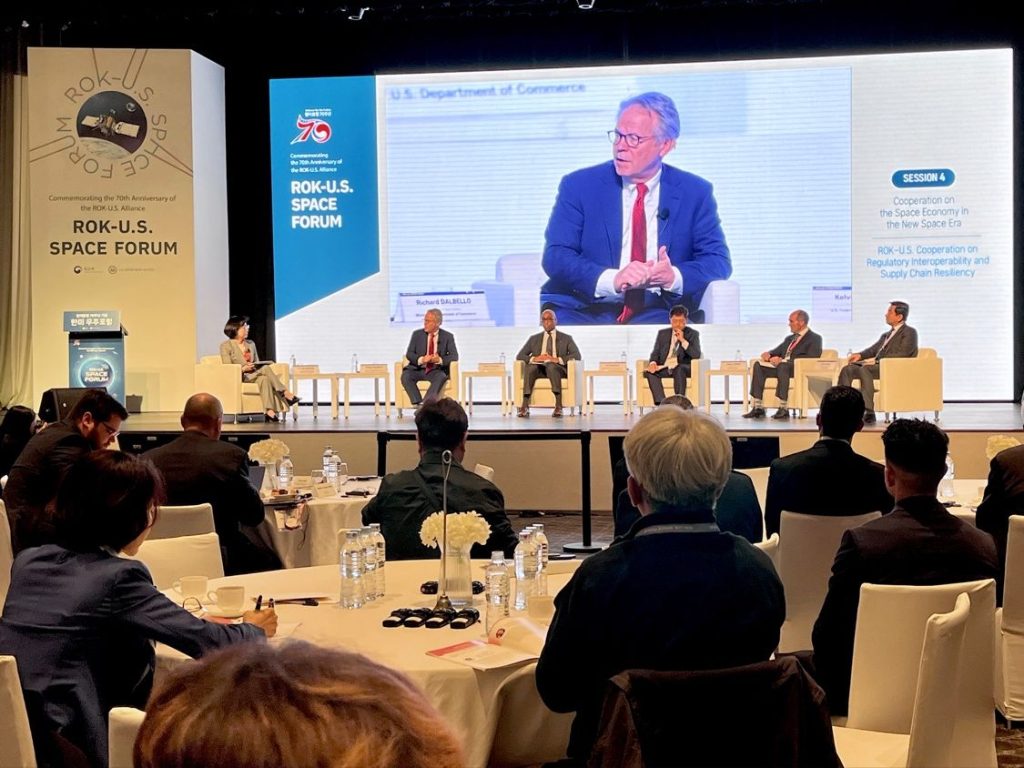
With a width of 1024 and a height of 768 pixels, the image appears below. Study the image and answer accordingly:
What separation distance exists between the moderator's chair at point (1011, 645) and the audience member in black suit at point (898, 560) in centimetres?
102

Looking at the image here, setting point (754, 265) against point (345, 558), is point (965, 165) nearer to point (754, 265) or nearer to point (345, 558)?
point (754, 265)

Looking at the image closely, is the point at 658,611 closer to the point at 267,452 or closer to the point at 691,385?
the point at 267,452

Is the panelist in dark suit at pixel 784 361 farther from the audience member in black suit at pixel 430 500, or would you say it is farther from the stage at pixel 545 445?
the audience member in black suit at pixel 430 500

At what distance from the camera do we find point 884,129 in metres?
11.6

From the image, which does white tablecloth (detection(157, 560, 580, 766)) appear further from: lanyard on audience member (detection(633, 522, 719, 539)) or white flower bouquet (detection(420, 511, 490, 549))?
lanyard on audience member (detection(633, 522, 719, 539))

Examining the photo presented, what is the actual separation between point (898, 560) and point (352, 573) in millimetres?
1321

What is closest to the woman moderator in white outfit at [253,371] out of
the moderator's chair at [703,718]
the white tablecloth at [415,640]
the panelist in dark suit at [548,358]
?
the panelist in dark suit at [548,358]

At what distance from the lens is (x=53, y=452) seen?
4.31 m

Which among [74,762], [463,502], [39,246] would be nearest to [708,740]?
[74,762]

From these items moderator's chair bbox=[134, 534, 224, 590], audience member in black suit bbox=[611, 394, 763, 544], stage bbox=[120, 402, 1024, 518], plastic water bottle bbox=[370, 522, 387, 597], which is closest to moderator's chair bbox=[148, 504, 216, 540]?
moderator's chair bbox=[134, 534, 224, 590]

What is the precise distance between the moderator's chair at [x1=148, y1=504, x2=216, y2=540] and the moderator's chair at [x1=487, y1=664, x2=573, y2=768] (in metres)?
1.99

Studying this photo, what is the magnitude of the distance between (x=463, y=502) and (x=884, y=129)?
924 centimetres

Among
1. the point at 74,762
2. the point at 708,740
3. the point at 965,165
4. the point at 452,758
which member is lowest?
the point at 74,762

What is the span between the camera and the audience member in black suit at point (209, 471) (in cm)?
451
